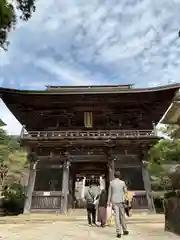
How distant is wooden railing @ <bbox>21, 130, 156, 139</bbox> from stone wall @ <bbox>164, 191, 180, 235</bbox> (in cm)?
1010

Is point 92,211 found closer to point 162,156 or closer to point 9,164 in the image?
point 162,156

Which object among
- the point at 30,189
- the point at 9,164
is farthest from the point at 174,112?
the point at 9,164

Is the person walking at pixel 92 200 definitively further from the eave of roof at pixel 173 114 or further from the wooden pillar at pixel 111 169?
the wooden pillar at pixel 111 169

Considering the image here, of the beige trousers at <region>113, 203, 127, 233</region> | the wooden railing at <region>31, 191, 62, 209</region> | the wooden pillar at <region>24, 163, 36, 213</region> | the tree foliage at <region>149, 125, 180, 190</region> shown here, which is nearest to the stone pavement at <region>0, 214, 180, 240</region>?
the beige trousers at <region>113, 203, 127, 233</region>

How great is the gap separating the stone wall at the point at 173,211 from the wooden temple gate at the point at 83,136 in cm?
950

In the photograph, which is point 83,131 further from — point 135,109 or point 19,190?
point 19,190

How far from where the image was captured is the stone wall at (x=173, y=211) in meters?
6.29

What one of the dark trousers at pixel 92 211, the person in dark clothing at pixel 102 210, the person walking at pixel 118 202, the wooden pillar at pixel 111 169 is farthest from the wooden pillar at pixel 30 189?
the person walking at pixel 118 202

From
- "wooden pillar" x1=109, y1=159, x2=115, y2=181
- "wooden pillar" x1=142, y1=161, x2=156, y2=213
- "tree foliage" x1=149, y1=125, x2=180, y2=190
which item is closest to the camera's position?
"wooden pillar" x1=142, y1=161, x2=156, y2=213

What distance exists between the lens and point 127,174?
56.1 ft

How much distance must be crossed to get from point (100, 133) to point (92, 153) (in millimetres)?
1450

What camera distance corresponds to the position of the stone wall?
629 centimetres

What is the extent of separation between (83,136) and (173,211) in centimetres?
1122

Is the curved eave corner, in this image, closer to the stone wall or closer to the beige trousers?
the stone wall
